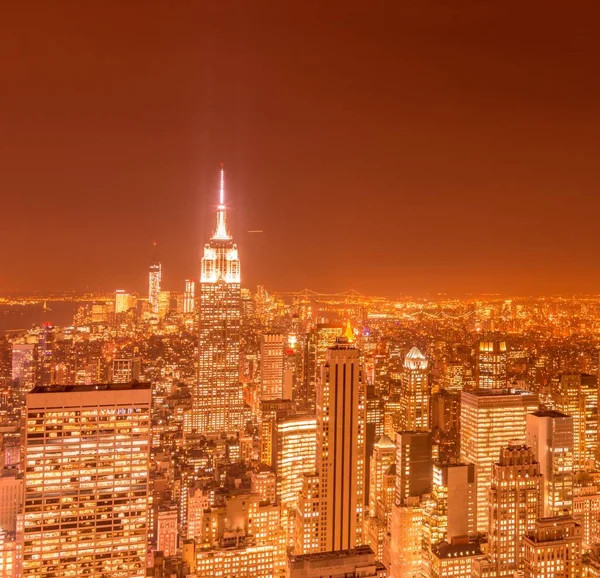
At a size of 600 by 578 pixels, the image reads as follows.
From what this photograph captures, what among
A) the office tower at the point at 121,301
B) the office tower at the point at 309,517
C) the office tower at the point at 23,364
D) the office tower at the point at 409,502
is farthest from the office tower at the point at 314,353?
the office tower at the point at 23,364

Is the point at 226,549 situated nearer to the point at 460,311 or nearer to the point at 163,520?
the point at 163,520

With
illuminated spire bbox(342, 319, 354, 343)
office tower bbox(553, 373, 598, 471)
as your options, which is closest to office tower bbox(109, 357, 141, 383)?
illuminated spire bbox(342, 319, 354, 343)

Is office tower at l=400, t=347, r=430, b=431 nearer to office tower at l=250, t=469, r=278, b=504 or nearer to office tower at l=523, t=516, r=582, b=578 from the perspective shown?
office tower at l=250, t=469, r=278, b=504

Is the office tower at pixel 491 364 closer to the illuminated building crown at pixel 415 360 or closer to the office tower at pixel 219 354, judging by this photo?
the illuminated building crown at pixel 415 360

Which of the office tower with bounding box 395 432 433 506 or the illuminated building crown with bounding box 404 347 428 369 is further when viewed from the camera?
the illuminated building crown with bounding box 404 347 428 369

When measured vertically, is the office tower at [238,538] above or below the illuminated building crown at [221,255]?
below

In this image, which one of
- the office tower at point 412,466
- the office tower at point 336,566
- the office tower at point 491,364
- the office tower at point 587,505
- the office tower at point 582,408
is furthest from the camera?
the office tower at point 491,364
